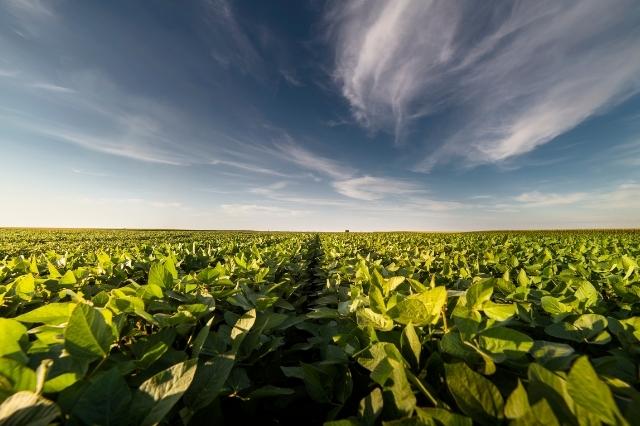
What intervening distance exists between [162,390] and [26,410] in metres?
0.30

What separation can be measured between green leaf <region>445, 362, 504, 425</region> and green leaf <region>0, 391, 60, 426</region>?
1.00 m

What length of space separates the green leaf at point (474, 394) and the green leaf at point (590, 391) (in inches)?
7.0

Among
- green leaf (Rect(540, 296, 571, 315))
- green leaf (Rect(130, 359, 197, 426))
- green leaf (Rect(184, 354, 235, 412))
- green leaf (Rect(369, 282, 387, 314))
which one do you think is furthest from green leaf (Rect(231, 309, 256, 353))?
green leaf (Rect(540, 296, 571, 315))

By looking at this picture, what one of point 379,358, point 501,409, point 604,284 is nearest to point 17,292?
point 379,358

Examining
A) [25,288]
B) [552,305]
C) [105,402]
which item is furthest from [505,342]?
[25,288]

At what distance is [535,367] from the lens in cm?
81

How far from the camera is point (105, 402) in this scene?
861mm

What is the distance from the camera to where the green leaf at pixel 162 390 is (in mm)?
845

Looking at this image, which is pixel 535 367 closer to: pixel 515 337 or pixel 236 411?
pixel 515 337

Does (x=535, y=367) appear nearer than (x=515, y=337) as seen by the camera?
Yes

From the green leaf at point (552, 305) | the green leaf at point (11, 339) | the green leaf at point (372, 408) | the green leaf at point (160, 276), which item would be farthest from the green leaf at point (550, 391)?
the green leaf at point (160, 276)

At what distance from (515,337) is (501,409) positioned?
350 mm

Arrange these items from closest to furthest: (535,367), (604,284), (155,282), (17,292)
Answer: (535,367) < (155,282) < (17,292) < (604,284)

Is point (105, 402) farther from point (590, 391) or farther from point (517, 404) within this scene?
point (590, 391)
